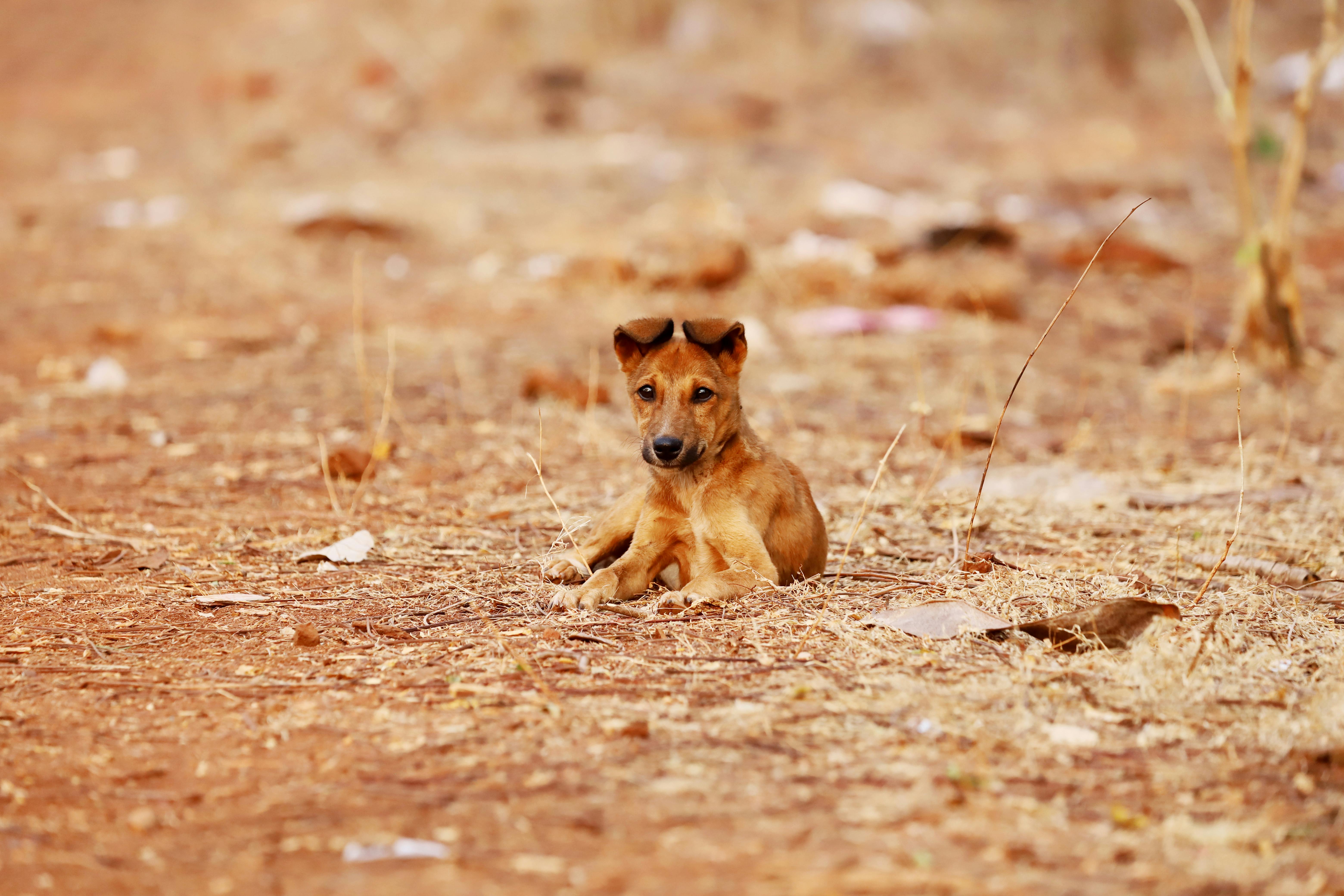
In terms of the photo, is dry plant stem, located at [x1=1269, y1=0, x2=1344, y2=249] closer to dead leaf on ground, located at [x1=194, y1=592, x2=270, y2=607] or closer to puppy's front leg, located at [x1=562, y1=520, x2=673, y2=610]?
puppy's front leg, located at [x1=562, y1=520, x2=673, y2=610]

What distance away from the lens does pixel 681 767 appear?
12.0 feet

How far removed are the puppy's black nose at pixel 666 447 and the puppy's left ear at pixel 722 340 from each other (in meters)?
0.48

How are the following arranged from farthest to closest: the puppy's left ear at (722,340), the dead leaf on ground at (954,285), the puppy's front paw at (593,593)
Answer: the dead leaf on ground at (954,285) → the puppy's left ear at (722,340) → the puppy's front paw at (593,593)

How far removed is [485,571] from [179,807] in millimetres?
2255

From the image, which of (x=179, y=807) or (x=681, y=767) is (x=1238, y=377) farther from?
(x=179, y=807)

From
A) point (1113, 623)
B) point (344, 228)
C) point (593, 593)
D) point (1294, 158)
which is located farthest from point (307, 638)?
point (344, 228)

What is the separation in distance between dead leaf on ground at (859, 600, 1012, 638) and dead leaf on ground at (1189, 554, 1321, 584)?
1507mm

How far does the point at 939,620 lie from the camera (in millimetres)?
4707

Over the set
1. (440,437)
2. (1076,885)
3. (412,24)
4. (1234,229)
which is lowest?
(1076,885)

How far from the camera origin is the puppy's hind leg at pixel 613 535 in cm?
570

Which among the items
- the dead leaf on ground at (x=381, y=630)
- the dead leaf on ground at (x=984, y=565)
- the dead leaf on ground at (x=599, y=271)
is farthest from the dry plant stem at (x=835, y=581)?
the dead leaf on ground at (x=599, y=271)

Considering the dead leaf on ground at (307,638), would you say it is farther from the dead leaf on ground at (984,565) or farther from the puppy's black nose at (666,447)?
the dead leaf on ground at (984,565)

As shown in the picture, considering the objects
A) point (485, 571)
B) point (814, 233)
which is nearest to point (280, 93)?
point (814, 233)

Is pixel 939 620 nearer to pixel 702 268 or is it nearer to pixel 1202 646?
pixel 1202 646
